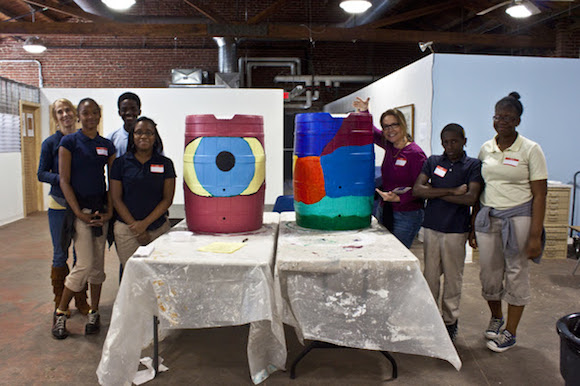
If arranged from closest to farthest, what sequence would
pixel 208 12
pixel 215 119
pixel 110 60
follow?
1. pixel 215 119
2. pixel 208 12
3. pixel 110 60

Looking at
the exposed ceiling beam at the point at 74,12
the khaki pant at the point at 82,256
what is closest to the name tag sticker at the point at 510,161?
the khaki pant at the point at 82,256

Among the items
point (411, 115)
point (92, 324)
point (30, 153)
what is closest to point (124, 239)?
point (92, 324)

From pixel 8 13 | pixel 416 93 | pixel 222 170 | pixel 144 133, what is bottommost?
pixel 222 170

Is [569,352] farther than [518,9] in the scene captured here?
No

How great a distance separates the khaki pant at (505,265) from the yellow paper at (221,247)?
52.5 inches

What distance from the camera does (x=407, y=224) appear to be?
8.34 feet

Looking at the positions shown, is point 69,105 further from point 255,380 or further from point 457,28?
point 457,28

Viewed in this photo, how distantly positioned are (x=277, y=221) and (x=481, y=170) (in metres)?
1.10

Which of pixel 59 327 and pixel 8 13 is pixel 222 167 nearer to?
pixel 59 327

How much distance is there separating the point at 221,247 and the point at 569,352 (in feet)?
4.33

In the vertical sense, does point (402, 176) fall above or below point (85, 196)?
above

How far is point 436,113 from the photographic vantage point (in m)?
5.01

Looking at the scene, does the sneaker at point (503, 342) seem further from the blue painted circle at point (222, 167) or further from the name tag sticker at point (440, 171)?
the blue painted circle at point (222, 167)

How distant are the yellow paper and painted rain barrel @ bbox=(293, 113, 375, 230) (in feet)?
1.42
